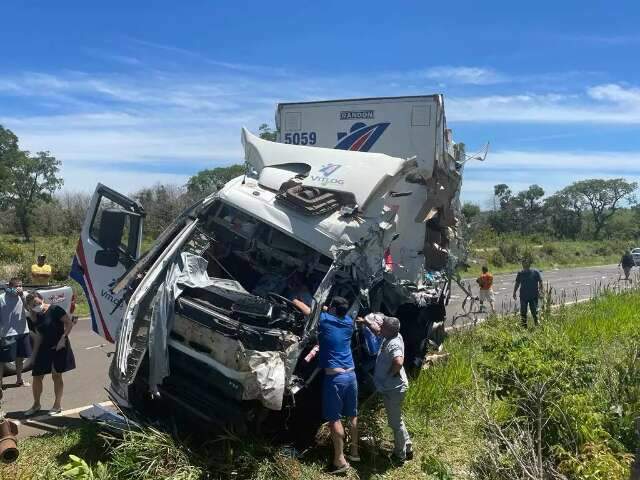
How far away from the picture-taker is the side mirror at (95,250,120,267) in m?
6.19

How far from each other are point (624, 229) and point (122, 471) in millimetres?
91851

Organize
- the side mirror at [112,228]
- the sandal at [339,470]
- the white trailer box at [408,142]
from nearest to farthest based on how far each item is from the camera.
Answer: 1. the sandal at [339,470]
2. the side mirror at [112,228]
3. the white trailer box at [408,142]

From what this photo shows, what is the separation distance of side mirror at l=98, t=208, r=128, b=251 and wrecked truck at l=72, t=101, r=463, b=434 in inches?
0.4

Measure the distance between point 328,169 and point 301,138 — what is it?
9.82ft

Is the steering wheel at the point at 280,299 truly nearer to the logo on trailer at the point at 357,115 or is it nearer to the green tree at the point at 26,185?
the logo on trailer at the point at 357,115

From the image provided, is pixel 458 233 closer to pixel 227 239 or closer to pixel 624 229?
pixel 227 239

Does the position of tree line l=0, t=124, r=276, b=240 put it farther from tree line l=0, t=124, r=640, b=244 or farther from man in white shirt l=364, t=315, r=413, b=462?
man in white shirt l=364, t=315, r=413, b=462

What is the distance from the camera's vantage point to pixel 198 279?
5320 millimetres

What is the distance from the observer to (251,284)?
626 cm

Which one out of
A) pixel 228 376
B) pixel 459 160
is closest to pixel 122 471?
pixel 228 376

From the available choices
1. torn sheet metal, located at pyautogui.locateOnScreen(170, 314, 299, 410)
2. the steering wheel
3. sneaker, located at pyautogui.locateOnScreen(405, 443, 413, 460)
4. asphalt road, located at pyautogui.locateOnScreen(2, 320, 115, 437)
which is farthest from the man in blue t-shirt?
asphalt road, located at pyautogui.locateOnScreen(2, 320, 115, 437)

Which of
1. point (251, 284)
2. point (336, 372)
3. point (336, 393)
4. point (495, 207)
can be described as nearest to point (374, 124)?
point (251, 284)

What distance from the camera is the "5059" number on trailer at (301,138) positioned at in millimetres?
9070

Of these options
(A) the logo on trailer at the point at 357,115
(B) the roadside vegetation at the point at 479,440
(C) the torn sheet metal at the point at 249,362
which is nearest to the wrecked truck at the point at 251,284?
(C) the torn sheet metal at the point at 249,362
